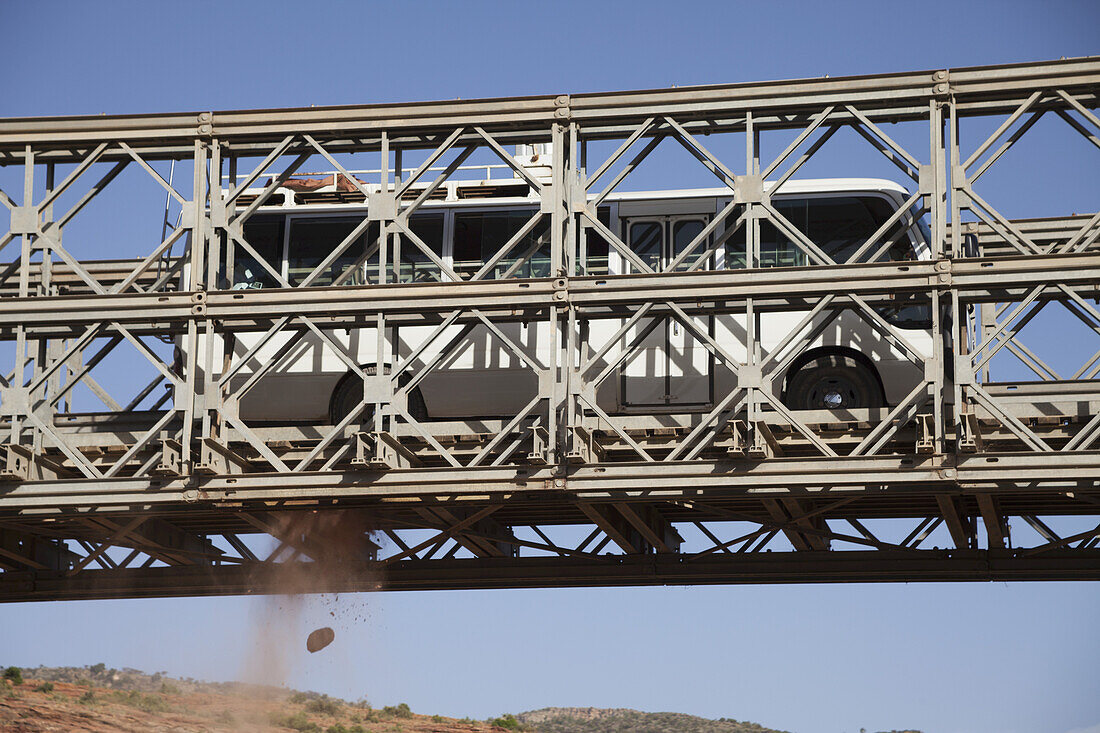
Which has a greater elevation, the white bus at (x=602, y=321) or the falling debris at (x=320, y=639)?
the white bus at (x=602, y=321)

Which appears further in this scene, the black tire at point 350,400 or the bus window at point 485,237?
the bus window at point 485,237

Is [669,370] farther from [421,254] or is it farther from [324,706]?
[324,706]

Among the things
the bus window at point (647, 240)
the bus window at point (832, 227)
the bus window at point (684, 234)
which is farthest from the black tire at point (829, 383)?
the bus window at point (647, 240)

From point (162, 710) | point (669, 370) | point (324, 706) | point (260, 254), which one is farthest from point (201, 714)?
point (669, 370)

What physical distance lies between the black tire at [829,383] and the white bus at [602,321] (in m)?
0.01

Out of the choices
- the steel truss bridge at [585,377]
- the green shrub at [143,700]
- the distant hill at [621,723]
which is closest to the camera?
the steel truss bridge at [585,377]

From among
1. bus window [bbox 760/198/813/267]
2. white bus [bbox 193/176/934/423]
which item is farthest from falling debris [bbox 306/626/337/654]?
bus window [bbox 760/198/813/267]

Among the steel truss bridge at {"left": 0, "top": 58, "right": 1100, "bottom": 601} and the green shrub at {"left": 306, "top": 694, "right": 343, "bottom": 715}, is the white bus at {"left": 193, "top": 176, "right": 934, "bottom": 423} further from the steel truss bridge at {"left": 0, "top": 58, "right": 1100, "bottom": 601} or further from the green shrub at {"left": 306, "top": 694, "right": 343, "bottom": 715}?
the green shrub at {"left": 306, "top": 694, "right": 343, "bottom": 715}

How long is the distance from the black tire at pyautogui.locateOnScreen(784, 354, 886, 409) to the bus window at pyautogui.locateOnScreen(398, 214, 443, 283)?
4.68 m

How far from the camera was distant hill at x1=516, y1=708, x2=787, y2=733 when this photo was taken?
47344 mm

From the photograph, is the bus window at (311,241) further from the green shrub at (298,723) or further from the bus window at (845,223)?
the green shrub at (298,723)

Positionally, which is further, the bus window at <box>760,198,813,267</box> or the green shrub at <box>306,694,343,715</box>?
the green shrub at <box>306,694,343,715</box>

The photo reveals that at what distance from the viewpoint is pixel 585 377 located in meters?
16.1

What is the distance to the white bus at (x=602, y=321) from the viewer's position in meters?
15.7
